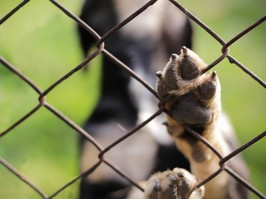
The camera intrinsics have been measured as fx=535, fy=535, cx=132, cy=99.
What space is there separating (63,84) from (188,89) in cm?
250

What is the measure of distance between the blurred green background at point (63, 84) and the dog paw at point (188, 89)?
4.54 feet

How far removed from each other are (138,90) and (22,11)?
4.96ft

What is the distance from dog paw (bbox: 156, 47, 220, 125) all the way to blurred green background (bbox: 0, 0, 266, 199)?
4.54ft

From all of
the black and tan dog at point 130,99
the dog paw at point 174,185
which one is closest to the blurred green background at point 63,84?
the black and tan dog at point 130,99

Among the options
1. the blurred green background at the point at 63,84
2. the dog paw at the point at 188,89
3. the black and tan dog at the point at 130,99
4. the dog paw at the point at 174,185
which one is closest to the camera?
the dog paw at the point at 188,89

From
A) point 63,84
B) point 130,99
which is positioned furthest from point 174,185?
point 63,84

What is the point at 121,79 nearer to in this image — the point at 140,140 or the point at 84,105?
the point at 140,140

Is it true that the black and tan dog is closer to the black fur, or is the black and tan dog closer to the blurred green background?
the black fur

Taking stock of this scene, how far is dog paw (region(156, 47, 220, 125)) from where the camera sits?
103 centimetres

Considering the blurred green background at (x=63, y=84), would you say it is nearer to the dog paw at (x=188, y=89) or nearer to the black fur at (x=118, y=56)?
the black fur at (x=118, y=56)

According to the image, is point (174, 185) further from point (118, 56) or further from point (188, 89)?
point (118, 56)

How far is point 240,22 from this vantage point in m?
4.01

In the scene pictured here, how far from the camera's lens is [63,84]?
11.5 ft

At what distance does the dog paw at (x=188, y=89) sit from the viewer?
1029 mm
